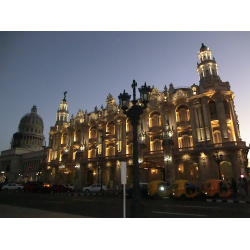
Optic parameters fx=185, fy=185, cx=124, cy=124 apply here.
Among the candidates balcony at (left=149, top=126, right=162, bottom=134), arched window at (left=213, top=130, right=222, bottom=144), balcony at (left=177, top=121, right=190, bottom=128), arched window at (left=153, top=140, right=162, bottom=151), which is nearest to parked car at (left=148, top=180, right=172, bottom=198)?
arched window at (left=213, top=130, right=222, bottom=144)

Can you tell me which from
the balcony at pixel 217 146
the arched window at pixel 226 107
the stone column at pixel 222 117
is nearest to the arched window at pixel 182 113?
the stone column at pixel 222 117

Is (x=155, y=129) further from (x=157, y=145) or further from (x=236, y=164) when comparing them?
(x=236, y=164)

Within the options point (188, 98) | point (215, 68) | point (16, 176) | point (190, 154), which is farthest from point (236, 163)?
point (16, 176)

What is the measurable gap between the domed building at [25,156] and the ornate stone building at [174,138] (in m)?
16.3

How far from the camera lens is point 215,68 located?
35062mm

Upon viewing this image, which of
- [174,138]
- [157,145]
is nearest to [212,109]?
[174,138]

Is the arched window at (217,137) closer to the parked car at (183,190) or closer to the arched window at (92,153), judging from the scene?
the parked car at (183,190)

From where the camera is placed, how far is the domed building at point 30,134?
3757 inches

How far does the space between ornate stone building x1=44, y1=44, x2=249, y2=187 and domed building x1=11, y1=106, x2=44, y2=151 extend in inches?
2381

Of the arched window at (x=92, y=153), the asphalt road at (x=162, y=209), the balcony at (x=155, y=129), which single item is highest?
the balcony at (x=155, y=129)
